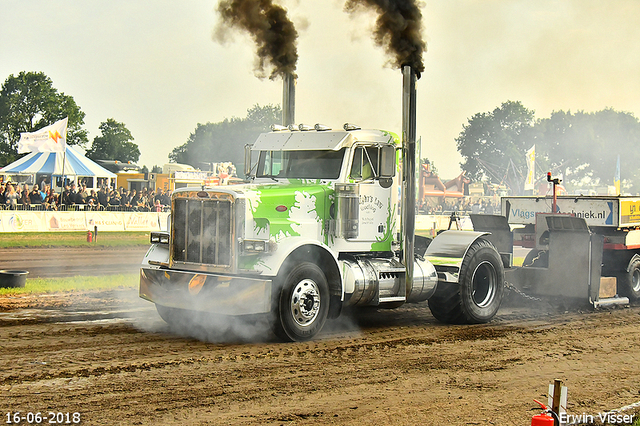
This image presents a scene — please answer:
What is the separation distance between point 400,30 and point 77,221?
20.9 metres

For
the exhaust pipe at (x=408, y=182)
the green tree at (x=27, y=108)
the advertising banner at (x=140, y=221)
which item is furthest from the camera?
the green tree at (x=27, y=108)

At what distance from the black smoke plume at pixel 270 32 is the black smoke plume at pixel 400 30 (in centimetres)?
181

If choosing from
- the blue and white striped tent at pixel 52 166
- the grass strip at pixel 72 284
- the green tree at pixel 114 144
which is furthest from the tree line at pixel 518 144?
the grass strip at pixel 72 284

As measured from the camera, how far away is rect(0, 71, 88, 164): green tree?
75.6 meters

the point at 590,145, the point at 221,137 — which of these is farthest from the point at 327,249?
the point at 221,137

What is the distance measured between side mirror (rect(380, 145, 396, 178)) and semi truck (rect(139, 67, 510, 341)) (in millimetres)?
16

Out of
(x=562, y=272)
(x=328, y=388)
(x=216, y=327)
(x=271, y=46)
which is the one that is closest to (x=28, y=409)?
(x=328, y=388)

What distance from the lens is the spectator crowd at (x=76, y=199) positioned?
2705 cm

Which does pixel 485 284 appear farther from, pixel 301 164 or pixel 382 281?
pixel 301 164

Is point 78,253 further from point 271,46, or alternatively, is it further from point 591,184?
point 591,184

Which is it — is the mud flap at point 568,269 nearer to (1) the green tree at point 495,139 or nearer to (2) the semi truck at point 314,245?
(2) the semi truck at point 314,245

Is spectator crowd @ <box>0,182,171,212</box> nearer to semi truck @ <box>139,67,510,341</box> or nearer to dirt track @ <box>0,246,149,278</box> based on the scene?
dirt track @ <box>0,246,149,278</box>

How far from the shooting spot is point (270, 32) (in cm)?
1253

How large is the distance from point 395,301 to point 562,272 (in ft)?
13.5
